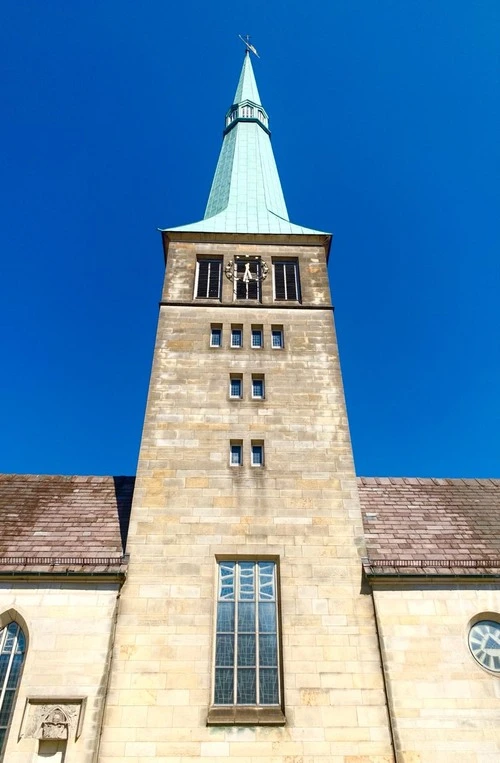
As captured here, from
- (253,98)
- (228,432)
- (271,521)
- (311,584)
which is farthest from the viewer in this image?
(253,98)

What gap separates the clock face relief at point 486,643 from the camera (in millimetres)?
13547

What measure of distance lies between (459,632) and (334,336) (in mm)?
10612

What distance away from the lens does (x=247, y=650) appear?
537 inches

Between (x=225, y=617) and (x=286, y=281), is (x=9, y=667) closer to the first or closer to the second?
(x=225, y=617)

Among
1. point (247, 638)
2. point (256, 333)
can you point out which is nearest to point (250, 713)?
point (247, 638)

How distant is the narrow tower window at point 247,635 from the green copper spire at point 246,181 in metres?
15.2

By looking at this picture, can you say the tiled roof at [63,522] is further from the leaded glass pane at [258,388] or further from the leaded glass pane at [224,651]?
the leaded glass pane at [258,388]

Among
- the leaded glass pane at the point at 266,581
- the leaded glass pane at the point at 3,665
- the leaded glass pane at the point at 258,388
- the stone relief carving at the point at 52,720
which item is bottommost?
the stone relief carving at the point at 52,720

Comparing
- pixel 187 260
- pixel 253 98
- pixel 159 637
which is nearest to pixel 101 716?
pixel 159 637

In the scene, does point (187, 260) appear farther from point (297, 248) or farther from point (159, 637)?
point (159, 637)

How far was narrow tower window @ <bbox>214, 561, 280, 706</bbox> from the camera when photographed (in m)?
13.1

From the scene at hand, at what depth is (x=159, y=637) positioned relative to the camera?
13.4m

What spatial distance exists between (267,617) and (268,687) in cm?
159

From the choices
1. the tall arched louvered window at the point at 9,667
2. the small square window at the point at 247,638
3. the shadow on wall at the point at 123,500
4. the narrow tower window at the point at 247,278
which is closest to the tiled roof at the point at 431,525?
the small square window at the point at 247,638
